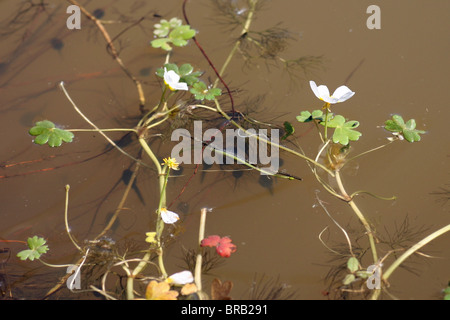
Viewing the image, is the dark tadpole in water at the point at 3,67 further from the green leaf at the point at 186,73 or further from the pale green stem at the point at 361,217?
the pale green stem at the point at 361,217

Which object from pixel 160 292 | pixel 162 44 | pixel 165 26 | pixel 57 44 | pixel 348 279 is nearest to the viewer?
pixel 160 292

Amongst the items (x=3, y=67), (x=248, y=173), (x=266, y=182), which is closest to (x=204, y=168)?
(x=248, y=173)

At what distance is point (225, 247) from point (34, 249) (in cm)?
95

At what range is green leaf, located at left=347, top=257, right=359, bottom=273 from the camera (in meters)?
2.13

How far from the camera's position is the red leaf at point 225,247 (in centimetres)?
213

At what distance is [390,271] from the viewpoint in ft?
6.98

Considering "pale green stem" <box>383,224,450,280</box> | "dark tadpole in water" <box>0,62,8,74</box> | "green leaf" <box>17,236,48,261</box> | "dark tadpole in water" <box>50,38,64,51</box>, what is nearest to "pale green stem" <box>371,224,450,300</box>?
"pale green stem" <box>383,224,450,280</box>

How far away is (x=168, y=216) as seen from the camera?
2.25 metres

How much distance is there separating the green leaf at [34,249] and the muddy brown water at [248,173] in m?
0.13

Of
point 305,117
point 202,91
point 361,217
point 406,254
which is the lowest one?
point 406,254

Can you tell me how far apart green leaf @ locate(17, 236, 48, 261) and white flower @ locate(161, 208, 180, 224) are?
23.8 inches

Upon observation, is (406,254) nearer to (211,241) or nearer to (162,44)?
(211,241)

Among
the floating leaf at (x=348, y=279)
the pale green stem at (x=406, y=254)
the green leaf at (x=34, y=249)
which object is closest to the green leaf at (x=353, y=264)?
the floating leaf at (x=348, y=279)
